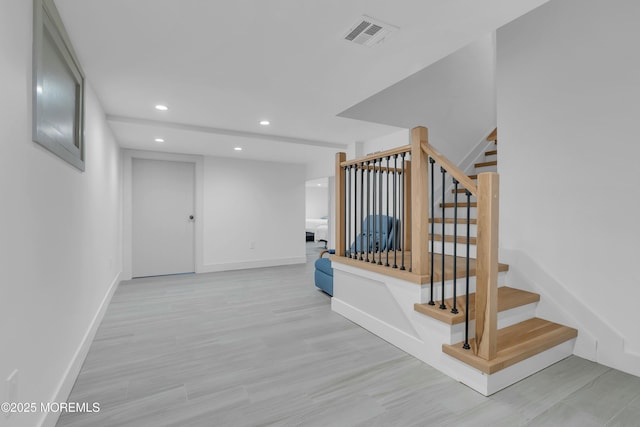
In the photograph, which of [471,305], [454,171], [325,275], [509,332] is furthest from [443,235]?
[325,275]

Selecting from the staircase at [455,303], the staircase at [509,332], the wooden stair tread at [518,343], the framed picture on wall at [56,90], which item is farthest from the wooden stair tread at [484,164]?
the framed picture on wall at [56,90]

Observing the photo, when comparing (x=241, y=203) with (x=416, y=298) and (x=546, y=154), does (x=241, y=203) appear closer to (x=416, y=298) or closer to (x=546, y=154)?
(x=416, y=298)

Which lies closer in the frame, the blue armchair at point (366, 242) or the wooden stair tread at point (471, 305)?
the wooden stair tread at point (471, 305)

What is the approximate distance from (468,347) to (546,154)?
1.80 m

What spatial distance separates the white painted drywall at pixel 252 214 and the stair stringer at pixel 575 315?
427 centimetres

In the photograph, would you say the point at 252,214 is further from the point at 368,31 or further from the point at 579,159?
the point at 579,159

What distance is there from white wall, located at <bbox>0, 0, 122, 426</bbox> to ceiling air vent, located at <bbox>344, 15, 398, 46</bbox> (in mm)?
1598

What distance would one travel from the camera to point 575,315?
228 cm

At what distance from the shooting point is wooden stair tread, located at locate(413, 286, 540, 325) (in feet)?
6.49

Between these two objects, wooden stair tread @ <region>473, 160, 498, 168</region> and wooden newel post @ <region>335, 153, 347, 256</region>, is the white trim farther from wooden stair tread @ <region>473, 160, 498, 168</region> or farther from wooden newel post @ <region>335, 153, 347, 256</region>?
wooden newel post @ <region>335, 153, 347, 256</region>

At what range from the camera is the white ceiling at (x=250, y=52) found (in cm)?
167

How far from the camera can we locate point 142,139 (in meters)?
4.23

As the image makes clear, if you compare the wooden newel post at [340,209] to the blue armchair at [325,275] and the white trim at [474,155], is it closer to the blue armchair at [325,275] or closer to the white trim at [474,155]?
the blue armchair at [325,275]

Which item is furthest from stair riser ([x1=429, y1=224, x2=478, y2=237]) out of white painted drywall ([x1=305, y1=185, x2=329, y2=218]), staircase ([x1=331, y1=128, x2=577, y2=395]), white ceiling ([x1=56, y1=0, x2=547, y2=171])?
white painted drywall ([x1=305, y1=185, x2=329, y2=218])
